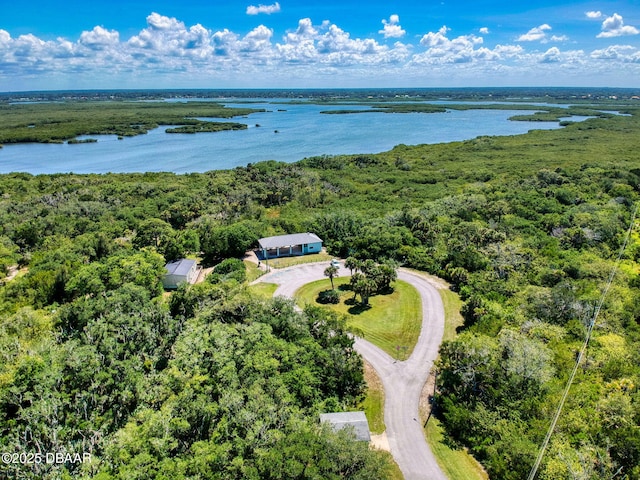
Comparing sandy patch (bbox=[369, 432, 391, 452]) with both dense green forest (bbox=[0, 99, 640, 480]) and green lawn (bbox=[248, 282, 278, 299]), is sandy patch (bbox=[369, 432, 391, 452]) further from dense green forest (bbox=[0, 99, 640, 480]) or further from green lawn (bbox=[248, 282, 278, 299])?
green lawn (bbox=[248, 282, 278, 299])

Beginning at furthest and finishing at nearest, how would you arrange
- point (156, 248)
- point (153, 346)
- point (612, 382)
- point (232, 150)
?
point (232, 150) → point (156, 248) → point (153, 346) → point (612, 382)

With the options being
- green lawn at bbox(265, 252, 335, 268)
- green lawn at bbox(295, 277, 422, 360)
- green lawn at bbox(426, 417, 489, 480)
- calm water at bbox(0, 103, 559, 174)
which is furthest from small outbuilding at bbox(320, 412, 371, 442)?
calm water at bbox(0, 103, 559, 174)

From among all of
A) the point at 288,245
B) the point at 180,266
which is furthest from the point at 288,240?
the point at 180,266

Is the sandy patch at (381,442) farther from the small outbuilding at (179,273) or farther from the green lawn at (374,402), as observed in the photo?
the small outbuilding at (179,273)

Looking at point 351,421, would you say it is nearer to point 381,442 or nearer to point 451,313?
point 381,442

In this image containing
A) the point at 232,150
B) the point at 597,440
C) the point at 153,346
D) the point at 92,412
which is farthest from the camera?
the point at 232,150

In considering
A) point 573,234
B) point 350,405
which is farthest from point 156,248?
point 573,234

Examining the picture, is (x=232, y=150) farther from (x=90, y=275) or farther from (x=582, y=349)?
(x=582, y=349)
